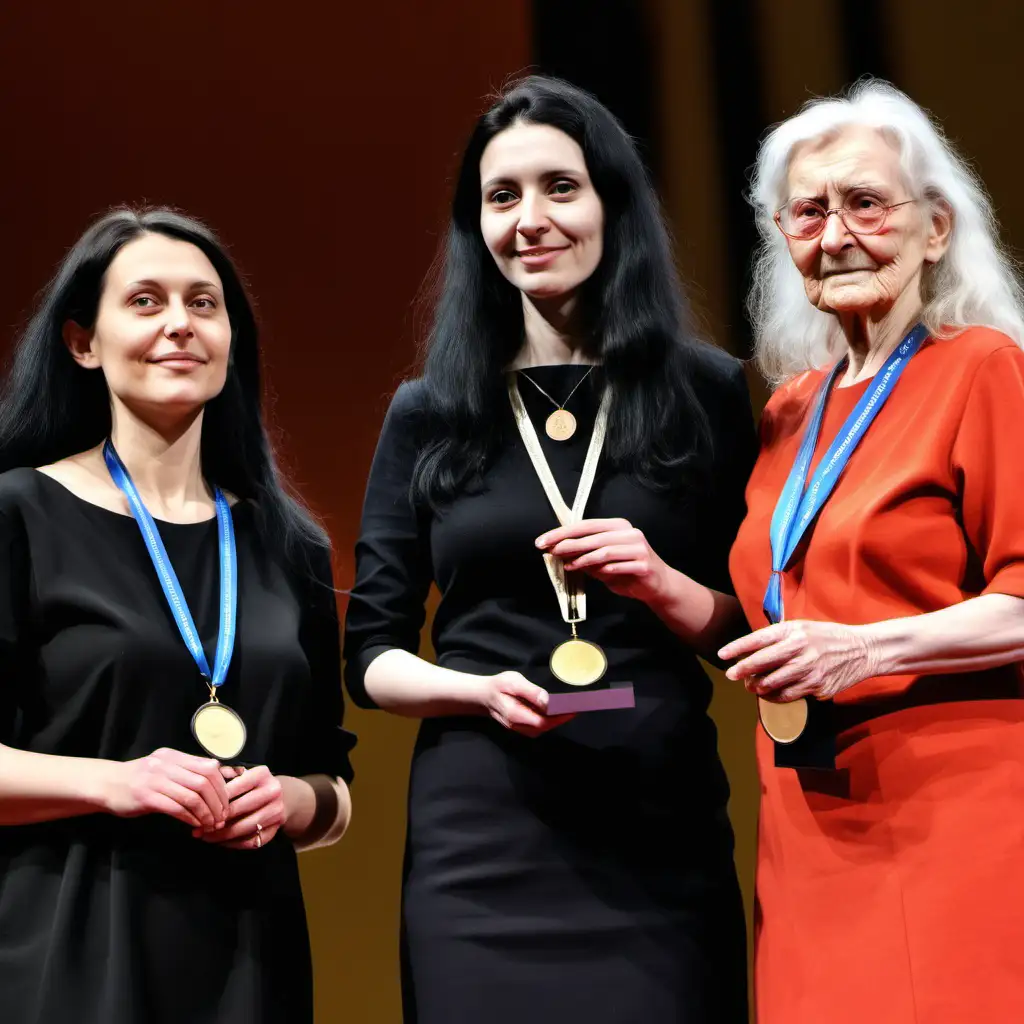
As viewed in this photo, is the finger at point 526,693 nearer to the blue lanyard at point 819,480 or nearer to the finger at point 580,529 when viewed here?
the finger at point 580,529

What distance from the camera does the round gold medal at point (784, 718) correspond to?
2.08 meters

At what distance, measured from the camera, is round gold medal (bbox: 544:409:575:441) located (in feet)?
8.35

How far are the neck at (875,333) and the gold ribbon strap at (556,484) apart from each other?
0.43 metres

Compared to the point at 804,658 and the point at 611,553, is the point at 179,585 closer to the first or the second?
the point at 611,553

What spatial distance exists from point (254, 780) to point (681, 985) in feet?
2.42

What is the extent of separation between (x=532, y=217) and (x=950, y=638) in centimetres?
101

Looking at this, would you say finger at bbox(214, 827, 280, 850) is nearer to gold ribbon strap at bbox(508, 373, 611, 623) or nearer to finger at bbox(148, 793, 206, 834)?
finger at bbox(148, 793, 206, 834)

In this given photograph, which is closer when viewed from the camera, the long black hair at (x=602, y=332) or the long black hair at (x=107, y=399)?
the long black hair at (x=602, y=332)

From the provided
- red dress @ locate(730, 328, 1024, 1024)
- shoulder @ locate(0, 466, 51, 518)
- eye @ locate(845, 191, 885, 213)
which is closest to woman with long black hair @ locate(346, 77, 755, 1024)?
red dress @ locate(730, 328, 1024, 1024)

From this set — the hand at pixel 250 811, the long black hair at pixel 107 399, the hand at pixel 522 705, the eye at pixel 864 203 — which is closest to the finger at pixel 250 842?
the hand at pixel 250 811

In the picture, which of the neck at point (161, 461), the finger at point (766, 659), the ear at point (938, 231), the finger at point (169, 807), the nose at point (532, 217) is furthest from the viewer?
the neck at point (161, 461)

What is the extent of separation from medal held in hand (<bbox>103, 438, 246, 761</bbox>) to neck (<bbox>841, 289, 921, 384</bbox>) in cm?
110

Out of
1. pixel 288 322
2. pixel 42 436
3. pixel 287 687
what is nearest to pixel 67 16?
pixel 288 322

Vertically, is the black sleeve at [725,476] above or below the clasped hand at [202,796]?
above
